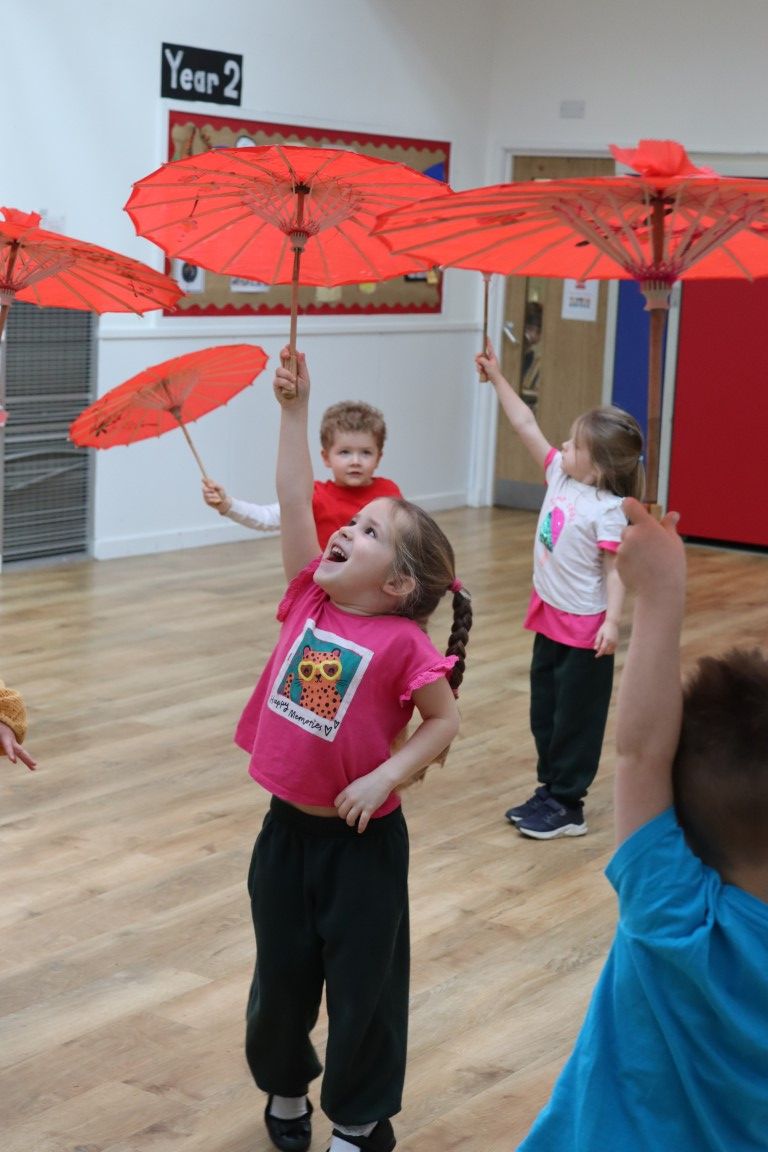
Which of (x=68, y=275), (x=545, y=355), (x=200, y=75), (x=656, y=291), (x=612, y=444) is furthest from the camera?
(x=545, y=355)

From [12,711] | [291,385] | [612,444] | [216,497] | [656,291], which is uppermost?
[656,291]

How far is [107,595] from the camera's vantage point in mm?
6930

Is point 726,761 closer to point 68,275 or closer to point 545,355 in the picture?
point 68,275

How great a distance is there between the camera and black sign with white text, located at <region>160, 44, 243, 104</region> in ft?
25.2

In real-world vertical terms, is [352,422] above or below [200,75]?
below

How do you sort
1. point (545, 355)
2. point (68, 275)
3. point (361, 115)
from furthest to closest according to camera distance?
point (545, 355) < point (361, 115) < point (68, 275)

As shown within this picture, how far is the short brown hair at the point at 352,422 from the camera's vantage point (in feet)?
11.9

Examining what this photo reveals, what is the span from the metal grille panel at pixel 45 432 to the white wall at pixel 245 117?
0.13m

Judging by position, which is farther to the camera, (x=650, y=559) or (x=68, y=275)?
(x=68, y=275)

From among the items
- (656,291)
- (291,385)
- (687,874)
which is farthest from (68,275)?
(687,874)

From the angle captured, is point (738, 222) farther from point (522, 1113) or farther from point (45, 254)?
point (522, 1113)

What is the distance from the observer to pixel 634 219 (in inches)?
75.5

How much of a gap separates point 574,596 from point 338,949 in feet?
6.09

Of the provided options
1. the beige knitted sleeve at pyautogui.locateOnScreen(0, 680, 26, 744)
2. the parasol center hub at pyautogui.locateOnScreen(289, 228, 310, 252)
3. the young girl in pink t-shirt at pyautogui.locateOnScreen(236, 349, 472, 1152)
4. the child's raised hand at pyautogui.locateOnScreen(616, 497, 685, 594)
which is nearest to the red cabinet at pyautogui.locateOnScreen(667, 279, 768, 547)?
the parasol center hub at pyautogui.locateOnScreen(289, 228, 310, 252)
